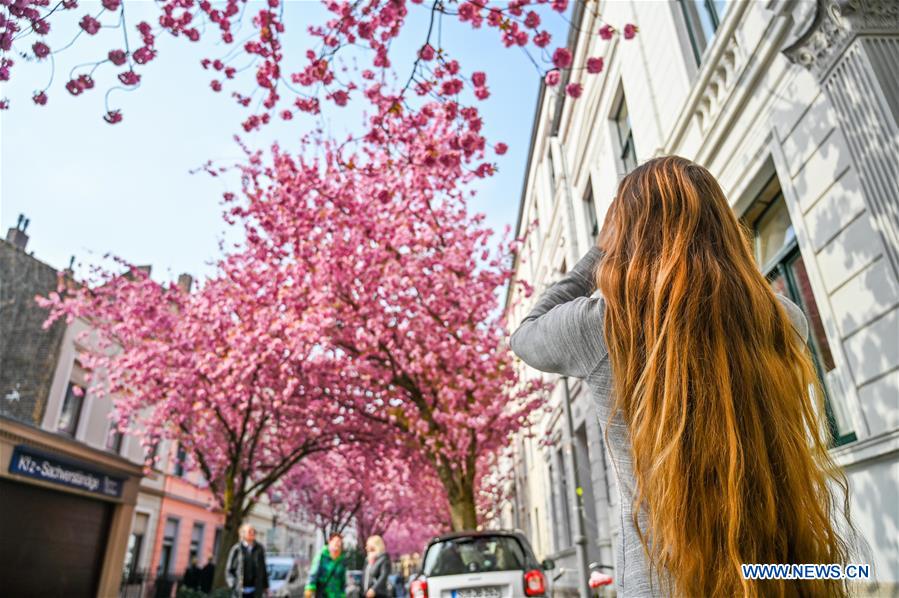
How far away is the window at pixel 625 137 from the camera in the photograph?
37.9 feet

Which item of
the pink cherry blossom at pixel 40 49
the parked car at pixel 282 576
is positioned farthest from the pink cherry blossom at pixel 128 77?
the parked car at pixel 282 576

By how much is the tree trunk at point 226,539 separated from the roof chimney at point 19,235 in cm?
1153

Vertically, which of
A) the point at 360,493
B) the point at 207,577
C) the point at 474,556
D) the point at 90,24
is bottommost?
the point at 207,577

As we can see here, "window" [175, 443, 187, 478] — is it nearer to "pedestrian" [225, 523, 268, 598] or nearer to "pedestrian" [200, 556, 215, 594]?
"pedestrian" [200, 556, 215, 594]

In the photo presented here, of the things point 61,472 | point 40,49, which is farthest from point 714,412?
point 61,472

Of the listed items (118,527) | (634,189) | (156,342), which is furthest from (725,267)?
(118,527)

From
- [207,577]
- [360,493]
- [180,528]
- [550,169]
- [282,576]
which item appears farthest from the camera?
[360,493]

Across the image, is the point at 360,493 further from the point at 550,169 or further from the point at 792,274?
the point at 792,274

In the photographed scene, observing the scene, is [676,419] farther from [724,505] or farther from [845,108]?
[845,108]

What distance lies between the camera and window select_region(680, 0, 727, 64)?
8.19 m

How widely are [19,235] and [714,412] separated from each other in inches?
950

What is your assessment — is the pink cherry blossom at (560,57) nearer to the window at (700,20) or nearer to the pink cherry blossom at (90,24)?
the window at (700,20)

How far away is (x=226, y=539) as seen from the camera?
1494 centimetres

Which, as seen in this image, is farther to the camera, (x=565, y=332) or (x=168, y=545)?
(x=168, y=545)
